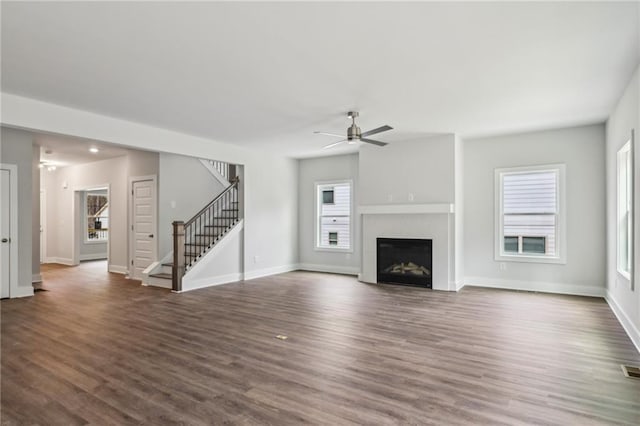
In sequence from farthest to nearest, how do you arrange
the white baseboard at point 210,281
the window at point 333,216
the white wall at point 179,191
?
the window at point 333,216, the white wall at point 179,191, the white baseboard at point 210,281

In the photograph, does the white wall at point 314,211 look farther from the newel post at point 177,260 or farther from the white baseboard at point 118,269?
the white baseboard at point 118,269

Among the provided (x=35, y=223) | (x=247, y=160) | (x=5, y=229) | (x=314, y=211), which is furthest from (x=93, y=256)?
(x=314, y=211)

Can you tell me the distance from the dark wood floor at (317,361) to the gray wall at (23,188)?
758 millimetres

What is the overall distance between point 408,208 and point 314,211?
275cm

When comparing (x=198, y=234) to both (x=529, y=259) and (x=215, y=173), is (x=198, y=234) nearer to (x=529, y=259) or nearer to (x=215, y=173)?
(x=215, y=173)

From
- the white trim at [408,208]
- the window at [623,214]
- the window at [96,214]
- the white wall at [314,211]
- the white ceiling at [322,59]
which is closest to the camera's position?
the white ceiling at [322,59]

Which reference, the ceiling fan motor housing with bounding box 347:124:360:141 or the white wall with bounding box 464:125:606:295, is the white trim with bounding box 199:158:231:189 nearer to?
the ceiling fan motor housing with bounding box 347:124:360:141

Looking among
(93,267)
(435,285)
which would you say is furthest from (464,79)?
(93,267)

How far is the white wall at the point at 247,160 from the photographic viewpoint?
4.59 metres

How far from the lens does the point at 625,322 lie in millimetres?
4266

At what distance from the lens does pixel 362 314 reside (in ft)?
16.2

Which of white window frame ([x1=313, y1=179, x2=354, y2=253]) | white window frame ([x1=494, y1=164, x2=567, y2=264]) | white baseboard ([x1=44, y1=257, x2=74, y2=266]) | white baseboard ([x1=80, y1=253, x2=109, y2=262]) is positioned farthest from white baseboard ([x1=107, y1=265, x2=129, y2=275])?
white window frame ([x1=494, y1=164, x2=567, y2=264])

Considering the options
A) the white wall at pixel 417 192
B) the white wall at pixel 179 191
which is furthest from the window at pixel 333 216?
the white wall at pixel 179 191

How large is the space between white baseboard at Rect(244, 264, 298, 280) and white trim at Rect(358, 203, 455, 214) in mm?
2502
